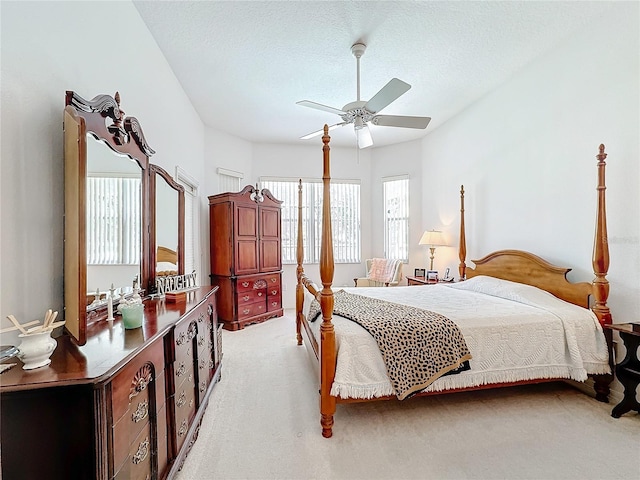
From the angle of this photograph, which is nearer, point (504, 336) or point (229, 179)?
point (504, 336)

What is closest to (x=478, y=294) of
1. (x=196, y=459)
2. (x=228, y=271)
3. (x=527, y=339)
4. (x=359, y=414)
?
(x=527, y=339)

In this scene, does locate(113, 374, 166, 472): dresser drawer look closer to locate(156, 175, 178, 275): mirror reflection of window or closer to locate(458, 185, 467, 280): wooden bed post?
locate(156, 175, 178, 275): mirror reflection of window

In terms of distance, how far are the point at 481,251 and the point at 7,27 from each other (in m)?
4.50

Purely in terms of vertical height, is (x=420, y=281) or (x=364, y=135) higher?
(x=364, y=135)

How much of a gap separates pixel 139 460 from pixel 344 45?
10.5 feet

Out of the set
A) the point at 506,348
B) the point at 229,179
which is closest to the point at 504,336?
the point at 506,348

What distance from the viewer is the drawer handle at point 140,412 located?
4.02ft

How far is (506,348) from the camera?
2.24 metres

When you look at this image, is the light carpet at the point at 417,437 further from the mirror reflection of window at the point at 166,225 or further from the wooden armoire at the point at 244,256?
the wooden armoire at the point at 244,256

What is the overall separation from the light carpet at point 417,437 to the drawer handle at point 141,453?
1.68ft

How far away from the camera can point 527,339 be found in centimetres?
227

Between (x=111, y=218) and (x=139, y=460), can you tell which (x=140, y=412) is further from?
(x=111, y=218)

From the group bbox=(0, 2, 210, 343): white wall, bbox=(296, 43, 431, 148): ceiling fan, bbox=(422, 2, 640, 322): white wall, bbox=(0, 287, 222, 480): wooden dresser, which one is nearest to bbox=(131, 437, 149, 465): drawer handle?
bbox=(0, 287, 222, 480): wooden dresser

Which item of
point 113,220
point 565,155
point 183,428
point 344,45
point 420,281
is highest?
point 344,45
